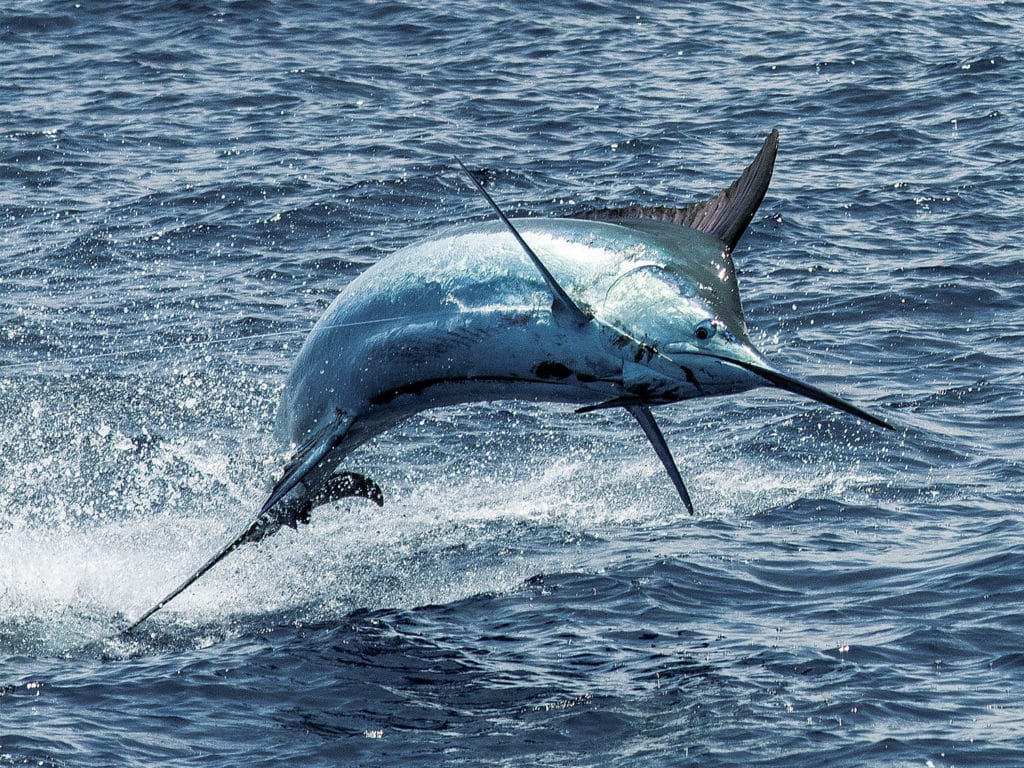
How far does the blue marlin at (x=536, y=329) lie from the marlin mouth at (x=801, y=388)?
0.04 ft

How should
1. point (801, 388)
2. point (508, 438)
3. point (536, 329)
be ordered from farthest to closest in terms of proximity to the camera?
point (508, 438) < point (536, 329) < point (801, 388)

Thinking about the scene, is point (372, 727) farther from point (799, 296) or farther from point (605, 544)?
point (799, 296)

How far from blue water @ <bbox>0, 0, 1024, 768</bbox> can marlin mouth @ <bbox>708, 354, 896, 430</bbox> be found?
2.58 meters

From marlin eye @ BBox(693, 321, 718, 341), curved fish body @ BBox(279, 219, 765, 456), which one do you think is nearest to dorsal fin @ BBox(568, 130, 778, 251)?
curved fish body @ BBox(279, 219, 765, 456)

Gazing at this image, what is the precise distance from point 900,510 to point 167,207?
1168 centimetres

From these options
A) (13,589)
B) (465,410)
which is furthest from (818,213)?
(13,589)

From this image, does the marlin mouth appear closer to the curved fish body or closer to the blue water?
the curved fish body

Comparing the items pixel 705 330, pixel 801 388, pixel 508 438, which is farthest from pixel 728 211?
pixel 508 438

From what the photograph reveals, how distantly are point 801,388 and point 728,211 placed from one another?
2.01m

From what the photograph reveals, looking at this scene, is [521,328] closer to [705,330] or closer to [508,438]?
[705,330]

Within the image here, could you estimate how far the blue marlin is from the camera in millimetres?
7961

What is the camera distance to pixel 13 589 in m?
11.8

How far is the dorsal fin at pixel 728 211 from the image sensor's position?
873 cm

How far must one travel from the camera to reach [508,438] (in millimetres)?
15203
